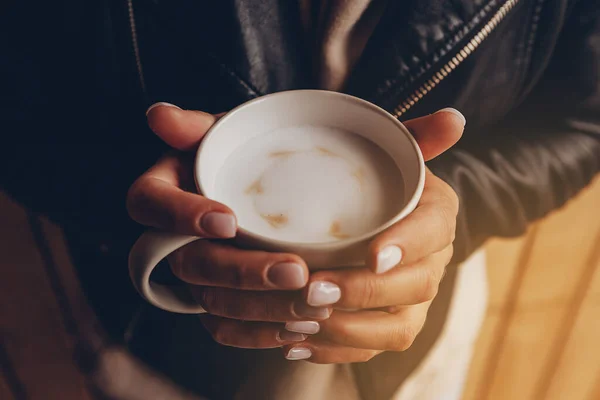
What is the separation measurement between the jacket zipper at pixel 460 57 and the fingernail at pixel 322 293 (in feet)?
0.99

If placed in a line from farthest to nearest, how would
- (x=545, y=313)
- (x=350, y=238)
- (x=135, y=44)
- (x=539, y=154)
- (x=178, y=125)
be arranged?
1. (x=545, y=313)
2. (x=539, y=154)
3. (x=135, y=44)
4. (x=178, y=125)
5. (x=350, y=238)

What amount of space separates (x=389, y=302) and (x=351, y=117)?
182 mm

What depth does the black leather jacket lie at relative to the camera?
2.06ft

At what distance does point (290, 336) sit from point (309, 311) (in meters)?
0.10

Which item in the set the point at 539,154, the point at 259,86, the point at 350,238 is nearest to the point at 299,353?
the point at 350,238

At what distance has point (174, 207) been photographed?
1.37 ft

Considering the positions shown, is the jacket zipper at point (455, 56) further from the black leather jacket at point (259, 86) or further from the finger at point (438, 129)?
the finger at point (438, 129)

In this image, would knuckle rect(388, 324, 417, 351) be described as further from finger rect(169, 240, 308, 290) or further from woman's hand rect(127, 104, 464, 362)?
finger rect(169, 240, 308, 290)

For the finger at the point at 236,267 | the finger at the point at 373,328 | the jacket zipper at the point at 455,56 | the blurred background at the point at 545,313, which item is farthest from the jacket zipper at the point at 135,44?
the blurred background at the point at 545,313

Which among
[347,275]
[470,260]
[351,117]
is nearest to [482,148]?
[470,260]

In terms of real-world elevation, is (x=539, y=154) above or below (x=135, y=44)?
below

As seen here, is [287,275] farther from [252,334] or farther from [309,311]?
[252,334]

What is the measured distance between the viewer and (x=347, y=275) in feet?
1.38

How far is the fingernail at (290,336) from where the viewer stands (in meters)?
0.53
